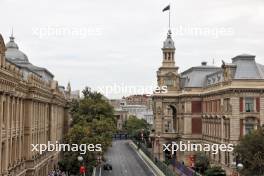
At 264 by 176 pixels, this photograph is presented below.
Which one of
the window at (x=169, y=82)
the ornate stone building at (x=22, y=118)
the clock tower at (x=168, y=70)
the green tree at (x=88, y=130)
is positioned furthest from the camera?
the window at (x=169, y=82)

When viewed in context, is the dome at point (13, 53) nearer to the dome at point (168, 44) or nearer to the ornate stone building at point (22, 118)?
the ornate stone building at point (22, 118)

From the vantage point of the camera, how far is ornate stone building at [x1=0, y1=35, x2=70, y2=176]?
38.6 m

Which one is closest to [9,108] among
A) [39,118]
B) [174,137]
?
[39,118]

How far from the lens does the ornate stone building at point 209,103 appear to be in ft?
225

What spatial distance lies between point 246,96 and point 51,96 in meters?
27.6

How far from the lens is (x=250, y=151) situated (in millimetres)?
50062

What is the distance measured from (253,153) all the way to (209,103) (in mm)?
36310

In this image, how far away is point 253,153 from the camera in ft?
164

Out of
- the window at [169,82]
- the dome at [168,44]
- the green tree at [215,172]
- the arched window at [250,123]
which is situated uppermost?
the dome at [168,44]

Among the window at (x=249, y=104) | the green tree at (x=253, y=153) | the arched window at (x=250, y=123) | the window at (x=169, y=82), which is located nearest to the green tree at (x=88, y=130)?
the window at (x=169, y=82)

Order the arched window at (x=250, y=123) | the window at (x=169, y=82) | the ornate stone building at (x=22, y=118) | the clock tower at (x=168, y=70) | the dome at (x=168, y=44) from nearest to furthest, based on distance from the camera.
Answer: the ornate stone building at (x=22, y=118), the arched window at (x=250, y=123), the clock tower at (x=168, y=70), the window at (x=169, y=82), the dome at (x=168, y=44)

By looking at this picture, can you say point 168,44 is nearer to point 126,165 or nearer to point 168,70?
point 168,70

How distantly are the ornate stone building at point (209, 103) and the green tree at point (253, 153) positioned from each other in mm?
17654

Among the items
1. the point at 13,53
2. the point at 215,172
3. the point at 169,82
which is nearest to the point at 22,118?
the point at 13,53
